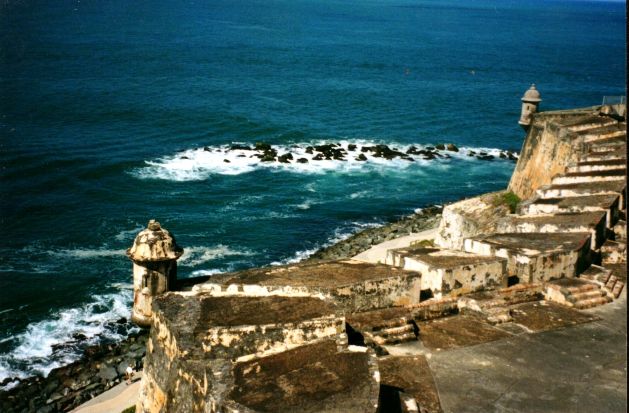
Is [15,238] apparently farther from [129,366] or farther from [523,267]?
[523,267]

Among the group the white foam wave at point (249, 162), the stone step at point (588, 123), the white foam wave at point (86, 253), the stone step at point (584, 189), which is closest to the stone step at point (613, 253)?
the stone step at point (584, 189)

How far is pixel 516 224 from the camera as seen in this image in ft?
43.5

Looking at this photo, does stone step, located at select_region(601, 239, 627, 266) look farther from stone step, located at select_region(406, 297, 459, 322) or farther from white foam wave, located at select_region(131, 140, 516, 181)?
white foam wave, located at select_region(131, 140, 516, 181)

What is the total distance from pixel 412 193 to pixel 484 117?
27.0m

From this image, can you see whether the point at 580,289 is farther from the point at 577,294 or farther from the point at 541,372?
the point at 541,372

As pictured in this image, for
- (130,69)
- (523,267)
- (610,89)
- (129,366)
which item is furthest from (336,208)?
(610,89)

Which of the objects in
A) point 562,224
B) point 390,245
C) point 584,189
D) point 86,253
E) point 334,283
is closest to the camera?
point 334,283

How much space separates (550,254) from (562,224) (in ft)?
5.26

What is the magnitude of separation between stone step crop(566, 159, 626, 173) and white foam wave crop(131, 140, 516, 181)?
107 ft

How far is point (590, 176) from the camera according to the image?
15.2 metres

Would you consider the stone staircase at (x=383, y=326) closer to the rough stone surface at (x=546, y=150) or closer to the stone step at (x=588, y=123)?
the rough stone surface at (x=546, y=150)

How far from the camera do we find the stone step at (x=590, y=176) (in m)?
15.0

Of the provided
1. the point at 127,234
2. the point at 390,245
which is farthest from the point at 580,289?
the point at 127,234

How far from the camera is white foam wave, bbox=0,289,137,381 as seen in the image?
2327 centimetres
